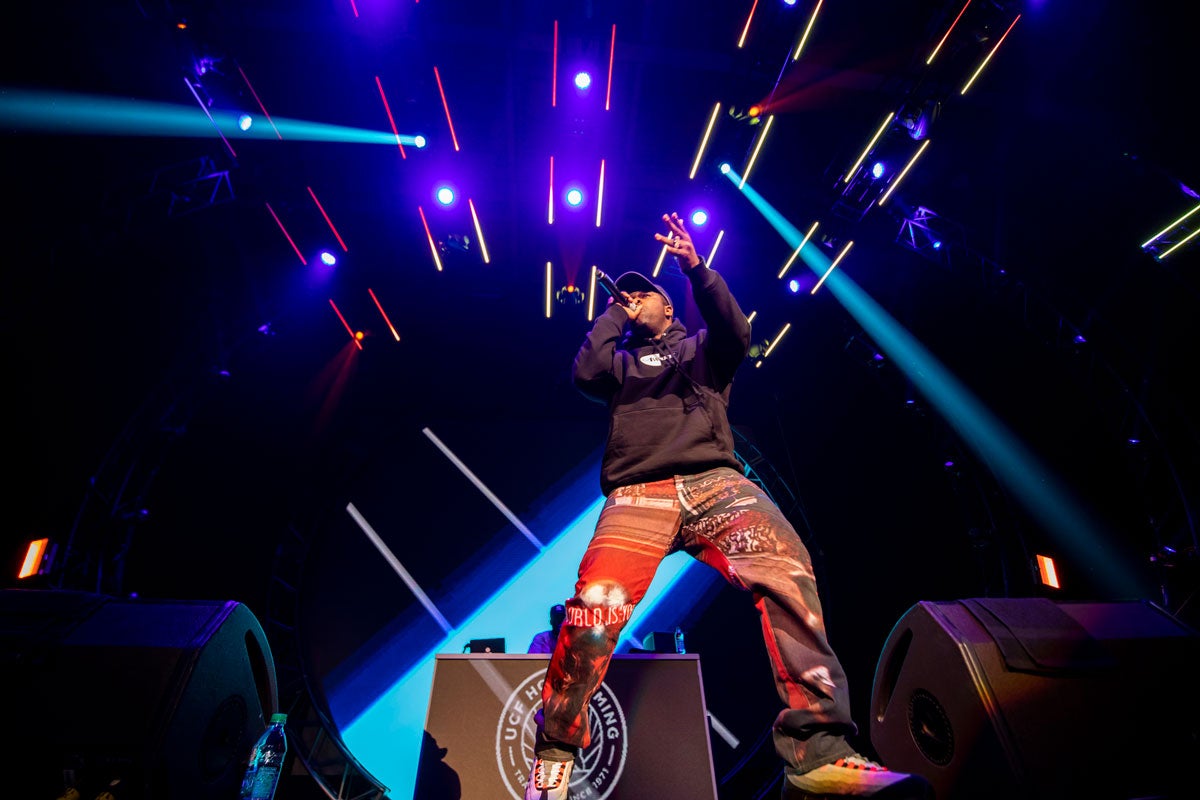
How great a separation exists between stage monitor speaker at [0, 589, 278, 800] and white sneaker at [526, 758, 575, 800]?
3.84ft

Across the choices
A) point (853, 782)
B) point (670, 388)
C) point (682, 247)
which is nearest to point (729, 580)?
point (853, 782)

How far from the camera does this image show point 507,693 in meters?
2.40

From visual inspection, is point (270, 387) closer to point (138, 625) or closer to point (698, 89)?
point (138, 625)

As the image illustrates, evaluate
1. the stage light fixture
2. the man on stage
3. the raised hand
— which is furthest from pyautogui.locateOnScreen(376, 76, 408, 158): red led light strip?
the raised hand

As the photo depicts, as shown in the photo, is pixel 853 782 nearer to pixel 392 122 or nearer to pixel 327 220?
pixel 392 122

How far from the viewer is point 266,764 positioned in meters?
2.05

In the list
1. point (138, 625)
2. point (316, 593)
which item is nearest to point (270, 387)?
point (316, 593)

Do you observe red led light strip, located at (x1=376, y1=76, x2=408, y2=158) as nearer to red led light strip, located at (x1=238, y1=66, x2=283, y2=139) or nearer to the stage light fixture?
red led light strip, located at (x1=238, y1=66, x2=283, y2=139)

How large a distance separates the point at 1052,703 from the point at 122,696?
3113 mm

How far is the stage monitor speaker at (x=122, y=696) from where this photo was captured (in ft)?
4.86

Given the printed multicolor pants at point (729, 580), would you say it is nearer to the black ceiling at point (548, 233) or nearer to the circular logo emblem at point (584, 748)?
the circular logo emblem at point (584, 748)

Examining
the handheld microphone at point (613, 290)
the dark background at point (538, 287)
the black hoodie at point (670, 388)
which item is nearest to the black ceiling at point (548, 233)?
the dark background at point (538, 287)

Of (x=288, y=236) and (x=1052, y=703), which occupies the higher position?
(x=288, y=236)

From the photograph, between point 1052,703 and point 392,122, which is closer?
point 1052,703
